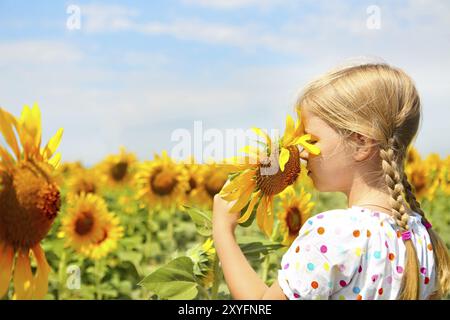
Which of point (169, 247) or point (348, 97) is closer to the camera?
point (348, 97)

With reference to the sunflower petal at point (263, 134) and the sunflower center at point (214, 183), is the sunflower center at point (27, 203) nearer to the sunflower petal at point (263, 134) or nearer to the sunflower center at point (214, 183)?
the sunflower petal at point (263, 134)

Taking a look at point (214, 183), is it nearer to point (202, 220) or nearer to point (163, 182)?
point (163, 182)

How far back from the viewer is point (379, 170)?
4.18 ft

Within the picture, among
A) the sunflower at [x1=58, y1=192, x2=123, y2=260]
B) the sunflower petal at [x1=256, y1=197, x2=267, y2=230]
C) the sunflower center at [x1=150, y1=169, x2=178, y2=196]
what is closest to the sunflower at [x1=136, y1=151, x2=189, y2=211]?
the sunflower center at [x1=150, y1=169, x2=178, y2=196]

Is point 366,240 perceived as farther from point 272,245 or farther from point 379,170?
point 272,245

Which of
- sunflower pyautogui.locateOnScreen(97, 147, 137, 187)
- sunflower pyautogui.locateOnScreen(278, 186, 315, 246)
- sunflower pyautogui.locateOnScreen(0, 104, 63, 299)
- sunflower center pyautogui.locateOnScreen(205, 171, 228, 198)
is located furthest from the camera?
sunflower pyautogui.locateOnScreen(97, 147, 137, 187)

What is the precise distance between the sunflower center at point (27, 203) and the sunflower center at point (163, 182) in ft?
6.46

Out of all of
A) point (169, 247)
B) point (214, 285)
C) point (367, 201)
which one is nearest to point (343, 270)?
point (367, 201)

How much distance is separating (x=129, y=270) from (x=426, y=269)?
1.76 m

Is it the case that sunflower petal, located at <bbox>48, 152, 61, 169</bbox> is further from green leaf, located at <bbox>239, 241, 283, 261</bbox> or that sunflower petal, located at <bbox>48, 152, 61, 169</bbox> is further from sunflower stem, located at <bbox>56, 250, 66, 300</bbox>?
sunflower stem, located at <bbox>56, 250, 66, 300</bbox>

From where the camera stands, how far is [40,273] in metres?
1.02

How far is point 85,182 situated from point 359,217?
2184 mm

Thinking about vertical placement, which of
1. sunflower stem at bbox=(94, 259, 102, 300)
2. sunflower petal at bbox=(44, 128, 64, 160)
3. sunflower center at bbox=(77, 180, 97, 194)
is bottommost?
sunflower stem at bbox=(94, 259, 102, 300)

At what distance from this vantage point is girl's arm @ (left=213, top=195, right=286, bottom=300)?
1.19 m
